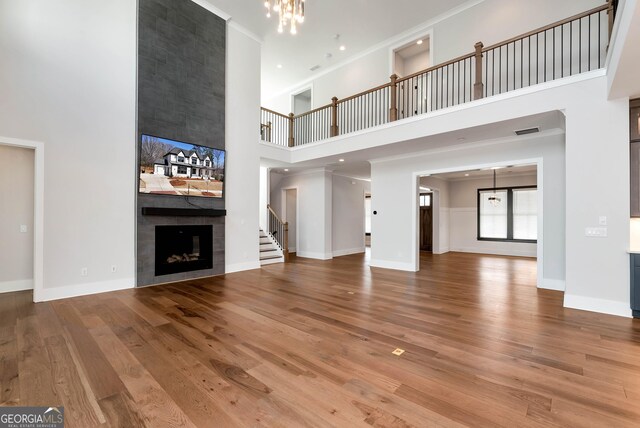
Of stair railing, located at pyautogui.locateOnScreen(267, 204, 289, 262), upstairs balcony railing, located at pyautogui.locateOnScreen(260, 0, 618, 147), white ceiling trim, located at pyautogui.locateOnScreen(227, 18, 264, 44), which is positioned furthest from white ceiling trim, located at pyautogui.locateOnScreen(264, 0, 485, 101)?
stair railing, located at pyautogui.locateOnScreen(267, 204, 289, 262)

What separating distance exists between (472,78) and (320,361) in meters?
6.78

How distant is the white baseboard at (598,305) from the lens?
3688 mm

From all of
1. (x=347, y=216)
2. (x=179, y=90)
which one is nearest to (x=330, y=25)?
(x=179, y=90)

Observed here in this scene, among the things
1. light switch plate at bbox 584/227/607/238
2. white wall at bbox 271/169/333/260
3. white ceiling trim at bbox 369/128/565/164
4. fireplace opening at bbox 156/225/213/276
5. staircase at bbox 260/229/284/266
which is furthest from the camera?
white wall at bbox 271/169/333/260

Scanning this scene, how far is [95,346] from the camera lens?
2.79 m

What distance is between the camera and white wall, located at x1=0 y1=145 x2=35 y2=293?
15.8 feet

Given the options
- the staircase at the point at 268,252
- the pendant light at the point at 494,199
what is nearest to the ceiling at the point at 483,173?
the pendant light at the point at 494,199

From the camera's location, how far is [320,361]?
2.50 m

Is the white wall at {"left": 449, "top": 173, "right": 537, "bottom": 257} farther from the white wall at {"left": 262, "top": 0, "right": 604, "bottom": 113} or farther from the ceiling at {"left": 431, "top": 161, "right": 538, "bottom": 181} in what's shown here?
the white wall at {"left": 262, "top": 0, "right": 604, "bottom": 113}

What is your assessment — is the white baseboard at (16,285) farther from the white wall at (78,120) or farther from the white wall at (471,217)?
the white wall at (471,217)

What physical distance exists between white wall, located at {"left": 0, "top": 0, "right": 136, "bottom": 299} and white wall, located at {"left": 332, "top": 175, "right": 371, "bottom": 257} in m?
5.90

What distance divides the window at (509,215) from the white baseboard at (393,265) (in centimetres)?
491

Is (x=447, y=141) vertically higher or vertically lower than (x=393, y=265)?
higher

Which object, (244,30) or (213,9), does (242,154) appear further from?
(213,9)
